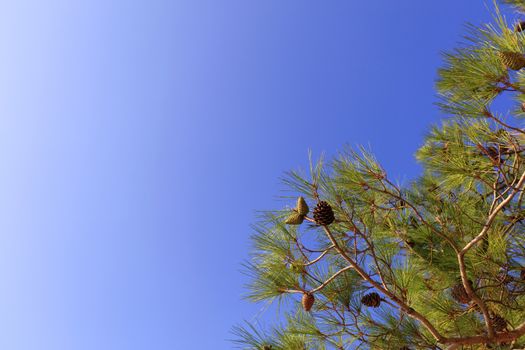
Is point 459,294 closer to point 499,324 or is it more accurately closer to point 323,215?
point 499,324

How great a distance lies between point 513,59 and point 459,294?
0.97m

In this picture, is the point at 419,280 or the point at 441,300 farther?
the point at 419,280

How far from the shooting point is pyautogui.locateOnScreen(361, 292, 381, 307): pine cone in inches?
74.0

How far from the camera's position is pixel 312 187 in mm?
1890

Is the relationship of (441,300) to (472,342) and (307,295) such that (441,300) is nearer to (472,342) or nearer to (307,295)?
(472,342)

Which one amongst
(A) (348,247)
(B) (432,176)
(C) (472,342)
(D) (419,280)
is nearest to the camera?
(C) (472,342)

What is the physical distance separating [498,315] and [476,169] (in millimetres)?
646

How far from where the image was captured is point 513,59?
1.64 meters

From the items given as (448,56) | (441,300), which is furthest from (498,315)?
(448,56)

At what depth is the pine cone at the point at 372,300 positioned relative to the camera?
1880mm

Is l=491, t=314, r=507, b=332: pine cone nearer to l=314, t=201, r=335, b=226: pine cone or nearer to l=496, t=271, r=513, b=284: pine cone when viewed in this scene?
l=496, t=271, r=513, b=284: pine cone

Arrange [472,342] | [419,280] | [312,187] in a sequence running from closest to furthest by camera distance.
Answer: [472,342] → [312,187] → [419,280]

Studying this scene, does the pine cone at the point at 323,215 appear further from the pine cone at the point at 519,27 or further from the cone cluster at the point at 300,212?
the pine cone at the point at 519,27

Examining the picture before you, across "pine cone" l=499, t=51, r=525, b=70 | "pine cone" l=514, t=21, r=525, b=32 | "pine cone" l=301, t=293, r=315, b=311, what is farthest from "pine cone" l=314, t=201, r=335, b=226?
"pine cone" l=514, t=21, r=525, b=32
